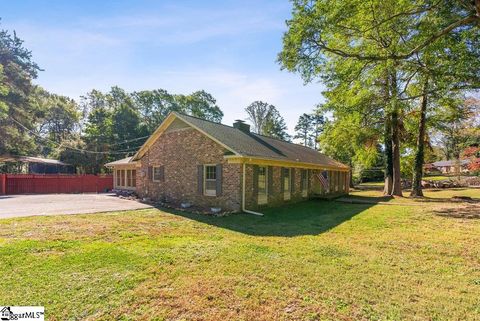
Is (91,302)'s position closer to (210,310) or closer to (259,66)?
(210,310)

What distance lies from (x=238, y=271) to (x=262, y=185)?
852cm

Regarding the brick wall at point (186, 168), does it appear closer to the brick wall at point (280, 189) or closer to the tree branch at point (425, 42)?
the brick wall at point (280, 189)

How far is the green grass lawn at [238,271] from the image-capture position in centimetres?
372

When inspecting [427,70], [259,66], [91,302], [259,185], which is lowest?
[91,302]

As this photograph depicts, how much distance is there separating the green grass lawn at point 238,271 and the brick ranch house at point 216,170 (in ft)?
11.7

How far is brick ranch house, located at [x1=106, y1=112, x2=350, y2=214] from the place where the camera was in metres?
12.3

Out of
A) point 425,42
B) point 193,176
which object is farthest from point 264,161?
point 425,42

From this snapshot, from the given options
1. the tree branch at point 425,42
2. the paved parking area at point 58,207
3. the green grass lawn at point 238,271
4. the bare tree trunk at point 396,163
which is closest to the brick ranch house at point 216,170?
the paved parking area at point 58,207

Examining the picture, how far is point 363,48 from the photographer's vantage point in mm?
11750

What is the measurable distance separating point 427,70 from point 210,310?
35.6ft

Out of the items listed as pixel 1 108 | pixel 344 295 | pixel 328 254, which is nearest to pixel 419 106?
pixel 328 254

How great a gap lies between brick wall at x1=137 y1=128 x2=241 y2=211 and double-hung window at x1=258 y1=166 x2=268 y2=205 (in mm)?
1496

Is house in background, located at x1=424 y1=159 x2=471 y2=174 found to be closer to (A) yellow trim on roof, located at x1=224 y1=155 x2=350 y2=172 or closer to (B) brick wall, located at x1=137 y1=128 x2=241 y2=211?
(A) yellow trim on roof, located at x1=224 y1=155 x2=350 y2=172

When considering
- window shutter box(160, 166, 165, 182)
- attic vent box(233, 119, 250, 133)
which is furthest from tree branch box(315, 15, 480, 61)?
window shutter box(160, 166, 165, 182)
